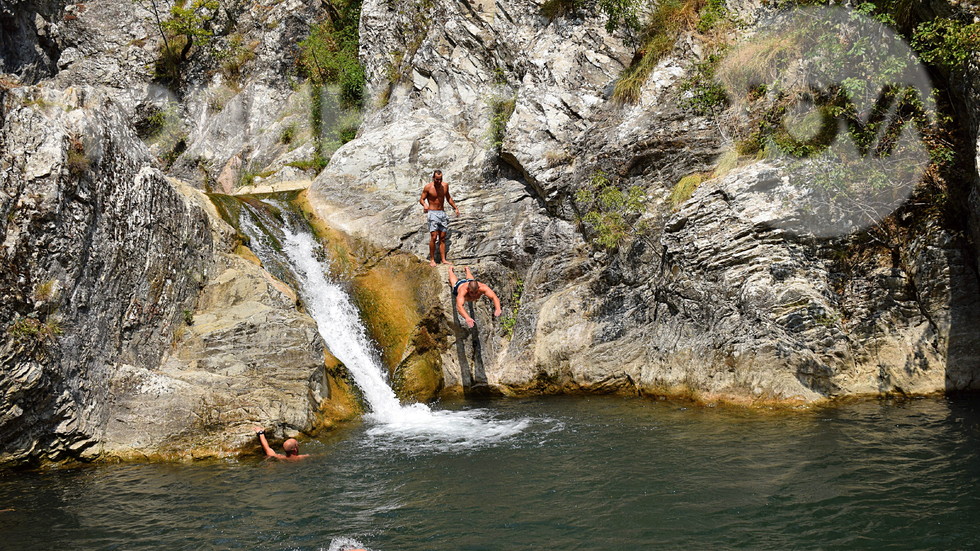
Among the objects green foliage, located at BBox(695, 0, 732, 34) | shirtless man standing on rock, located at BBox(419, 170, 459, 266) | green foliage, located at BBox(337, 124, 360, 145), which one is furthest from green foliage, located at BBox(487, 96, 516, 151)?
green foliage, located at BBox(337, 124, 360, 145)

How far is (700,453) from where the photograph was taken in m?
8.66

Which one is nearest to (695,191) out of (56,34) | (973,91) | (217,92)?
(973,91)

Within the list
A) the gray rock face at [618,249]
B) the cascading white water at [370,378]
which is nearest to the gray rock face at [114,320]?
the cascading white water at [370,378]

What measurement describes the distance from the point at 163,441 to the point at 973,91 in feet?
45.4

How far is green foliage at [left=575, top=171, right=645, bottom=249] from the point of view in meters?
13.8

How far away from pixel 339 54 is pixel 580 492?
23772 millimetres

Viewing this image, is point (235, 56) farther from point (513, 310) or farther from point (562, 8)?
point (513, 310)

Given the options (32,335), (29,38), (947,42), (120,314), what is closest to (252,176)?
(120,314)

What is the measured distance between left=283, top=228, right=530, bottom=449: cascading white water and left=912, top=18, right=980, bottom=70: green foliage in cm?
885

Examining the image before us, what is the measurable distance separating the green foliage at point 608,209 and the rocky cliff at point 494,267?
0.09 meters

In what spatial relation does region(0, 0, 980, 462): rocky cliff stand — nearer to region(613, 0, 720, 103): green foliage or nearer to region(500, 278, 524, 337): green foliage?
region(500, 278, 524, 337): green foliage

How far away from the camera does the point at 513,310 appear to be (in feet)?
50.0

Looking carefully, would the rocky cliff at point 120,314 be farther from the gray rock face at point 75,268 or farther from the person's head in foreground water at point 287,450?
the person's head in foreground water at point 287,450

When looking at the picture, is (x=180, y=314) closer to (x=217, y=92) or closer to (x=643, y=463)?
(x=643, y=463)
